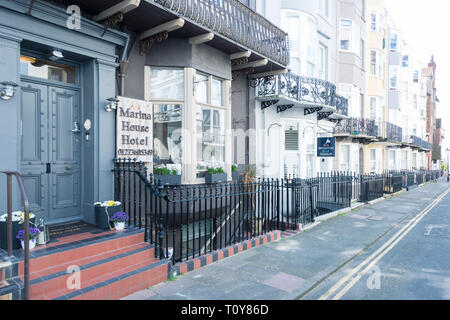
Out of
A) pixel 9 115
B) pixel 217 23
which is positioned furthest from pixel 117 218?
pixel 217 23

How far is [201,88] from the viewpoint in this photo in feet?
25.8

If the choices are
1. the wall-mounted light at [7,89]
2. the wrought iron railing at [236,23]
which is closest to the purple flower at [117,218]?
the wall-mounted light at [7,89]

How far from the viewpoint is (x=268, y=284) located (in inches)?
190

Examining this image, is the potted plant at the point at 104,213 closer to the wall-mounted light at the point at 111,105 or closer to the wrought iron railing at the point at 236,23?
the wall-mounted light at the point at 111,105

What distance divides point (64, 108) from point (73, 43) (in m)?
1.23

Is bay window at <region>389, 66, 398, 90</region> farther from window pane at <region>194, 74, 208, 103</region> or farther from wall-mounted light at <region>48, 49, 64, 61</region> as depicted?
wall-mounted light at <region>48, 49, 64, 61</region>

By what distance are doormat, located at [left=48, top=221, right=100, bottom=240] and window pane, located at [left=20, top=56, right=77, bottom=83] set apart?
2787 mm

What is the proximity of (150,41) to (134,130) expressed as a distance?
209 centimetres

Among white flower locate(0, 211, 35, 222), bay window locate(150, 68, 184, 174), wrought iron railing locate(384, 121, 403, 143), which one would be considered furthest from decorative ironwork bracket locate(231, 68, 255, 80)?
wrought iron railing locate(384, 121, 403, 143)

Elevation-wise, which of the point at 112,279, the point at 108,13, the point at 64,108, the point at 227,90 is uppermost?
the point at 108,13

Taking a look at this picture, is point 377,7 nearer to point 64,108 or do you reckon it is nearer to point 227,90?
point 227,90

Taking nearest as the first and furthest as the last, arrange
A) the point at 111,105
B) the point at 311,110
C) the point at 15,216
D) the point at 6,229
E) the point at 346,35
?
the point at 6,229
the point at 15,216
the point at 111,105
the point at 311,110
the point at 346,35

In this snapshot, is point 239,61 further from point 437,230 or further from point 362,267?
point 437,230
